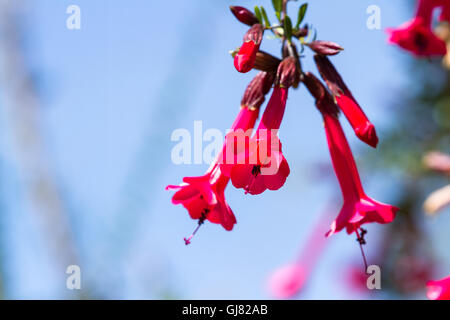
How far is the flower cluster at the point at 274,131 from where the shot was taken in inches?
59.9

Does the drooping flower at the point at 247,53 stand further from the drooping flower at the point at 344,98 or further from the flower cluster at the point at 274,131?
the drooping flower at the point at 344,98

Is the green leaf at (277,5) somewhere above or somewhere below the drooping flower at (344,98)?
above

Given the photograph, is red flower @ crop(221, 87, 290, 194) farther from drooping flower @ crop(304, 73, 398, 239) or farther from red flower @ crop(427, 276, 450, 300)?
red flower @ crop(427, 276, 450, 300)

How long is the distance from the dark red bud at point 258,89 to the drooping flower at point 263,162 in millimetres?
57

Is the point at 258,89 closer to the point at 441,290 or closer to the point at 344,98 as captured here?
the point at 344,98

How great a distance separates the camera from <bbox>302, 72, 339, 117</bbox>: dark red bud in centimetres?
163

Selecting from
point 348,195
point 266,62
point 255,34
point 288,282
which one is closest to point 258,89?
point 266,62

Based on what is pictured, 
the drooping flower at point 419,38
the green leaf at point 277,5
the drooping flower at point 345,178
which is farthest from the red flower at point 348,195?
the drooping flower at point 419,38

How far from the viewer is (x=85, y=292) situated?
12.7 feet

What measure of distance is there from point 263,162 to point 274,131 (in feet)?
0.38

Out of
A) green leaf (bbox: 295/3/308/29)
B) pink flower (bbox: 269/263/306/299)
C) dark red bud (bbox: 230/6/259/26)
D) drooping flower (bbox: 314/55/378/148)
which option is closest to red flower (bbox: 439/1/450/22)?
drooping flower (bbox: 314/55/378/148)

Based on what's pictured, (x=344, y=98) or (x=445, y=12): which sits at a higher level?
(x=445, y=12)

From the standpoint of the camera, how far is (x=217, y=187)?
5.52 ft
